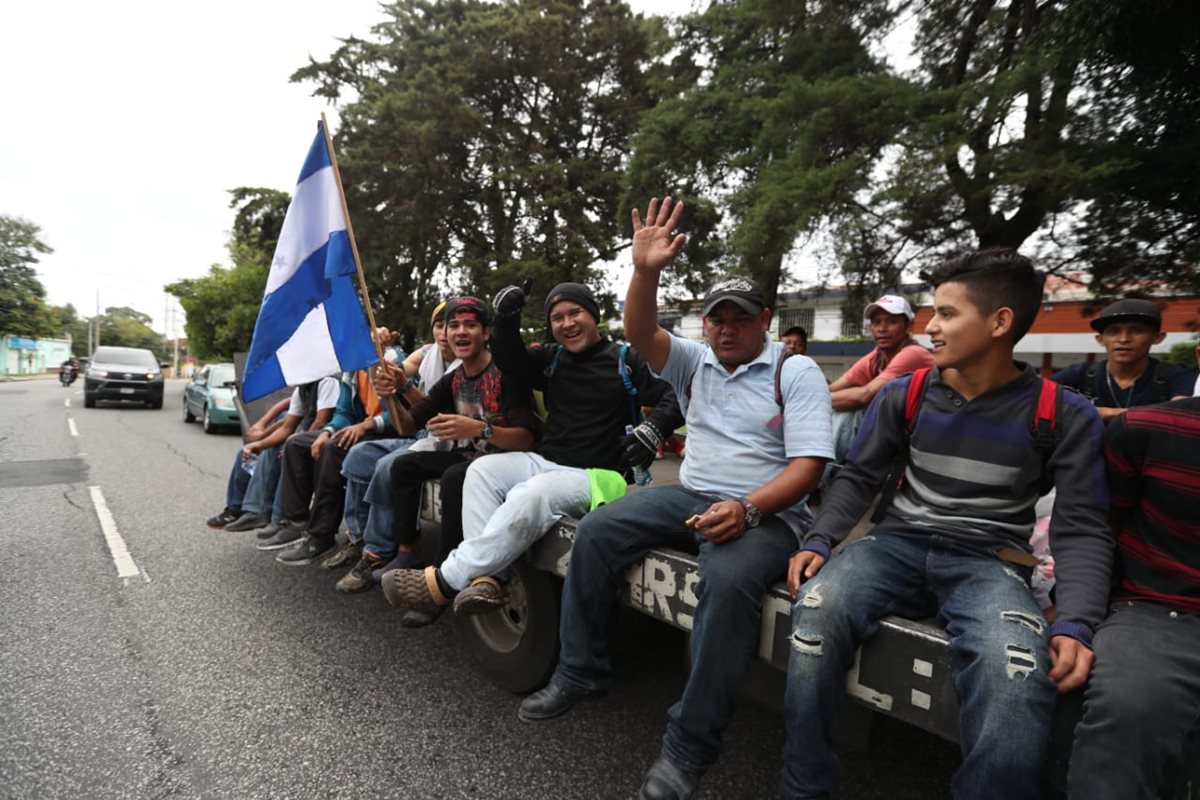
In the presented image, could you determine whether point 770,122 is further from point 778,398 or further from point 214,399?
point 214,399

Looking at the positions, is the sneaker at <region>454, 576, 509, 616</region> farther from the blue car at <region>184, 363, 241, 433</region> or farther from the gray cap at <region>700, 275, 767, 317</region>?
the blue car at <region>184, 363, 241, 433</region>

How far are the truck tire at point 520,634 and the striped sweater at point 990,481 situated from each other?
3.91 ft

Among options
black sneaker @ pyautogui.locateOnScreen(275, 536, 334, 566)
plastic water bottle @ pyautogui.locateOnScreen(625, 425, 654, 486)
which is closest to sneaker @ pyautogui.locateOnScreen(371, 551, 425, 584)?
black sneaker @ pyautogui.locateOnScreen(275, 536, 334, 566)

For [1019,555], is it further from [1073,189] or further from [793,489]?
[1073,189]

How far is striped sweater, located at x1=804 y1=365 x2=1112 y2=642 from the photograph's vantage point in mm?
1709

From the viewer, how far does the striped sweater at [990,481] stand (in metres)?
1.71

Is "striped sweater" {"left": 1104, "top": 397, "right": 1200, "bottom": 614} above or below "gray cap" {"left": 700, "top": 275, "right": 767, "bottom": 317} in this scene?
below

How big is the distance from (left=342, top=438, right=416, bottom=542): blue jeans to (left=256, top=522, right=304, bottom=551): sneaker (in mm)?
687

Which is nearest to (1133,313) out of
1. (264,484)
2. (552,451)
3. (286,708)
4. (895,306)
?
(895,306)

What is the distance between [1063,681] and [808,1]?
1056 cm

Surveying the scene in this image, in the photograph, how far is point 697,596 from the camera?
81.9 inches

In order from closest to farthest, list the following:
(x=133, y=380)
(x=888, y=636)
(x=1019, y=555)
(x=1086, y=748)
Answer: (x=1086, y=748), (x=888, y=636), (x=1019, y=555), (x=133, y=380)

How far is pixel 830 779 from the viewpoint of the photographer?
1.72 metres

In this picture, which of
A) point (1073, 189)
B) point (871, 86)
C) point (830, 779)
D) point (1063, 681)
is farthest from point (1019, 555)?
point (871, 86)
